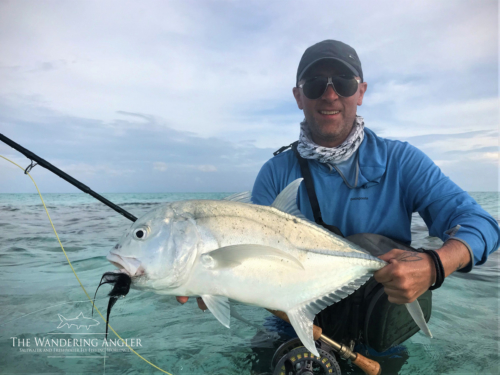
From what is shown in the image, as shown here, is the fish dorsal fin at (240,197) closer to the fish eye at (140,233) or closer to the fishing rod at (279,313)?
the fish eye at (140,233)

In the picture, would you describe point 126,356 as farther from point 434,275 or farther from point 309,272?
point 434,275

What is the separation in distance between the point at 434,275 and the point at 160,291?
156cm

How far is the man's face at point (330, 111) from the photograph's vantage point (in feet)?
9.45

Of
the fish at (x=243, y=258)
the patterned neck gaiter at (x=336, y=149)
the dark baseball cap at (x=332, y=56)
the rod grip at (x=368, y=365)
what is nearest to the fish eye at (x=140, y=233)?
the fish at (x=243, y=258)

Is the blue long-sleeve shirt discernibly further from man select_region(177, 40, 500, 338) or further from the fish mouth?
the fish mouth

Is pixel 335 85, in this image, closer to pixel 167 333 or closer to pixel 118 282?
pixel 118 282

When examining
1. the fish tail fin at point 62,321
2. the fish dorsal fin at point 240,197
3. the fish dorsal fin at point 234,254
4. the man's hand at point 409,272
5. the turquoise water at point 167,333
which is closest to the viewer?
the fish dorsal fin at point 234,254

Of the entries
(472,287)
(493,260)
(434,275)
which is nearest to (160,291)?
(434,275)

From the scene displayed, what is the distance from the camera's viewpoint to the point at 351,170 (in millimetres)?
2830

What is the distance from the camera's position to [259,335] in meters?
3.28

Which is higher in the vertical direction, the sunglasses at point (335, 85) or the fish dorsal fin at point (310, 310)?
the sunglasses at point (335, 85)

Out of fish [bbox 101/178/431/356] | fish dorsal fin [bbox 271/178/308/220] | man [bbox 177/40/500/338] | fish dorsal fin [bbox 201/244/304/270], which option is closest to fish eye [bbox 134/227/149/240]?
fish [bbox 101/178/431/356]

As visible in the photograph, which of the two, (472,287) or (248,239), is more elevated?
(248,239)

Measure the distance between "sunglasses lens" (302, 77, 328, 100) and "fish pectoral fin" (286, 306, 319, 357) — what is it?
6.52 ft
